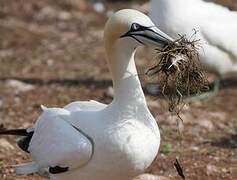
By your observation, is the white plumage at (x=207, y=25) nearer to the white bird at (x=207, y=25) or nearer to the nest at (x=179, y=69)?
the white bird at (x=207, y=25)

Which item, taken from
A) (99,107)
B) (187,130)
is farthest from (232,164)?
(99,107)

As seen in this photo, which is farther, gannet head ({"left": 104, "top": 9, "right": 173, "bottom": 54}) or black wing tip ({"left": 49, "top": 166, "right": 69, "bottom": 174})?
black wing tip ({"left": 49, "top": 166, "right": 69, "bottom": 174})

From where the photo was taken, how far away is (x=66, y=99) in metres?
10.1

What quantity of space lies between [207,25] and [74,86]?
199cm

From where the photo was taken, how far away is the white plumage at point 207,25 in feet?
32.0

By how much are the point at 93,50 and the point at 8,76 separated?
76.0 inches

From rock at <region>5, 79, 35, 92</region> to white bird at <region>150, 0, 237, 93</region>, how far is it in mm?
1880

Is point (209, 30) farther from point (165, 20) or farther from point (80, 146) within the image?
point (80, 146)

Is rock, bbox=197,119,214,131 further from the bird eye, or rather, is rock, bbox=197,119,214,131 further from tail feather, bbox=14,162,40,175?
the bird eye

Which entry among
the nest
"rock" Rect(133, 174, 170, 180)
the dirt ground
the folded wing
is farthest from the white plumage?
the nest

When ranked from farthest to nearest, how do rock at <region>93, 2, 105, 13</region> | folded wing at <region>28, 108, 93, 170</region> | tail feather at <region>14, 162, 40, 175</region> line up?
rock at <region>93, 2, 105, 13</region> → tail feather at <region>14, 162, 40, 175</region> → folded wing at <region>28, 108, 93, 170</region>

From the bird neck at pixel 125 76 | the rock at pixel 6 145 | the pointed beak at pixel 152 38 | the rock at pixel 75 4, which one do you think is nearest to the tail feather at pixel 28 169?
the bird neck at pixel 125 76

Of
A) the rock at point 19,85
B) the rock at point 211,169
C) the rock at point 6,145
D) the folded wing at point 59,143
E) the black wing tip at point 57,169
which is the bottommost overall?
the rock at point 19,85

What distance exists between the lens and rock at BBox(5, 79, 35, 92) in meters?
10.4
